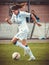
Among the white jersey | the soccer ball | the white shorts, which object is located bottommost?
the soccer ball

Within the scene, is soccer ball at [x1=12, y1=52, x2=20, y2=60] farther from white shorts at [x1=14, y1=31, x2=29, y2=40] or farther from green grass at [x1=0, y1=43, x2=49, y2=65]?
white shorts at [x1=14, y1=31, x2=29, y2=40]

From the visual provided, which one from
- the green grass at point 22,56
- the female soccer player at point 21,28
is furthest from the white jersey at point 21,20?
the green grass at point 22,56

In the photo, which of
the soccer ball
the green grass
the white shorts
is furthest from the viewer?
the white shorts

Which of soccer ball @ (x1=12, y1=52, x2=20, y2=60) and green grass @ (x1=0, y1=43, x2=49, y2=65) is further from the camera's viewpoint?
soccer ball @ (x1=12, y1=52, x2=20, y2=60)

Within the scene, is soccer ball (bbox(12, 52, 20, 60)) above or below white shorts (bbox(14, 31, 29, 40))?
below

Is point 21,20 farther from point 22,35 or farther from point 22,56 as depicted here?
point 22,56

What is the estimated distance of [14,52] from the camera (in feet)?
4.82

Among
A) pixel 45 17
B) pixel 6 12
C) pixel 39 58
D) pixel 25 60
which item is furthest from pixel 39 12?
pixel 25 60

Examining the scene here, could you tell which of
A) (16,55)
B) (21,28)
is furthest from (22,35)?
(16,55)

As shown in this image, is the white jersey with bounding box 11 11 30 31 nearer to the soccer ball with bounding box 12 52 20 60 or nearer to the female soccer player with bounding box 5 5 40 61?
the female soccer player with bounding box 5 5 40 61

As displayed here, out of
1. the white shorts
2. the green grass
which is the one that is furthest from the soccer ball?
the white shorts

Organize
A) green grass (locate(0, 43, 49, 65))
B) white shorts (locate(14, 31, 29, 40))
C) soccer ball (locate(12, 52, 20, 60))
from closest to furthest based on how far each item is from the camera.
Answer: green grass (locate(0, 43, 49, 65)) < soccer ball (locate(12, 52, 20, 60)) < white shorts (locate(14, 31, 29, 40))

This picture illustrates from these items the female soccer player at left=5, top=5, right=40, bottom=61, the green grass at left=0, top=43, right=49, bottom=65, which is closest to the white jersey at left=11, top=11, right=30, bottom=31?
the female soccer player at left=5, top=5, right=40, bottom=61

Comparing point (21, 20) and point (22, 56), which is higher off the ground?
point (21, 20)
